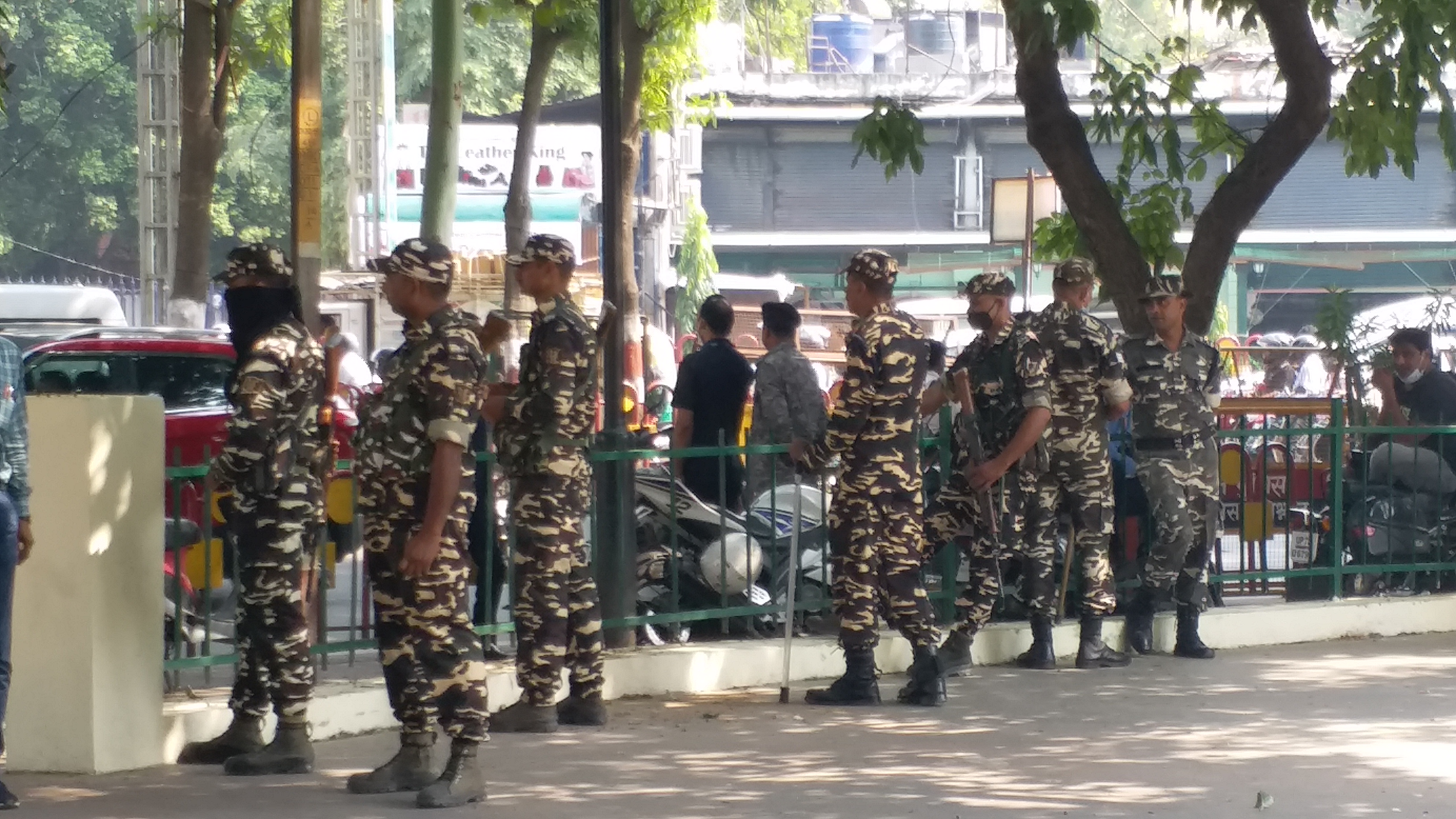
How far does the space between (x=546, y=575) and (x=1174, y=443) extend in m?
3.54

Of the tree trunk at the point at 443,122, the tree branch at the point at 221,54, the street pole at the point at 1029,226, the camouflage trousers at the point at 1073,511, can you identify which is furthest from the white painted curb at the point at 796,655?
the tree branch at the point at 221,54

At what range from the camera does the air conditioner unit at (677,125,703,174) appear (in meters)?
39.3

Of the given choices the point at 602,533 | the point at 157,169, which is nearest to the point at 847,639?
the point at 602,533

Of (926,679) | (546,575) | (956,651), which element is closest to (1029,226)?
(956,651)

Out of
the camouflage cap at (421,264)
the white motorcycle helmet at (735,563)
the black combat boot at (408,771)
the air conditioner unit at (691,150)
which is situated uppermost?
the air conditioner unit at (691,150)

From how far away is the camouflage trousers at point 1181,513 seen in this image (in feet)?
30.2

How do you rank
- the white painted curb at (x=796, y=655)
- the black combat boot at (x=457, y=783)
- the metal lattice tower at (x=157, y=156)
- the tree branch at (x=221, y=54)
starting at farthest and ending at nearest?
the metal lattice tower at (x=157, y=156)
the tree branch at (x=221, y=54)
the white painted curb at (x=796, y=655)
the black combat boot at (x=457, y=783)

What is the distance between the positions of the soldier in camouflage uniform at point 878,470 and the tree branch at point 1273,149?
2995 millimetres

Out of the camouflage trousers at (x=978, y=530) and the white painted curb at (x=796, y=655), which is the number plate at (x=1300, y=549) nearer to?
the white painted curb at (x=796, y=655)

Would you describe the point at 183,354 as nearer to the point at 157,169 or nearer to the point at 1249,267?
the point at 157,169

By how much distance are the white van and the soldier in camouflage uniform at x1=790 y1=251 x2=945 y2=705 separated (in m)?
9.73

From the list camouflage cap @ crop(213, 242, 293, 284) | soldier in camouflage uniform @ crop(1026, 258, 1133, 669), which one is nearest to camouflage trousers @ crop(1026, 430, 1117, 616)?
soldier in camouflage uniform @ crop(1026, 258, 1133, 669)

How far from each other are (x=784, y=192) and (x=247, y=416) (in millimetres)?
35002

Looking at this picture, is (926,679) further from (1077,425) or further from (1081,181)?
(1081,181)
